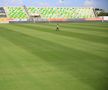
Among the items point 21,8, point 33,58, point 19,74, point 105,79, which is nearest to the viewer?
point 105,79

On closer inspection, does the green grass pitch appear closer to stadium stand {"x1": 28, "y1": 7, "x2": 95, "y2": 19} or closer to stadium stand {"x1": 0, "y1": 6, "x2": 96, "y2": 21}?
stadium stand {"x1": 0, "y1": 6, "x2": 96, "y2": 21}

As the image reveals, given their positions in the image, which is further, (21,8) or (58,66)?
(21,8)

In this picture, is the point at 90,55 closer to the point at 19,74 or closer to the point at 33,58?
the point at 33,58

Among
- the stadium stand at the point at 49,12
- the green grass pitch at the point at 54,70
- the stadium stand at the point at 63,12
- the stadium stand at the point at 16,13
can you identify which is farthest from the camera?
the stadium stand at the point at 63,12

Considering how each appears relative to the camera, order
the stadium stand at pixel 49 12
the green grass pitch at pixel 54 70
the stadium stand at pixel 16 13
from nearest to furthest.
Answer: the green grass pitch at pixel 54 70 → the stadium stand at pixel 16 13 → the stadium stand at pixel 49 12

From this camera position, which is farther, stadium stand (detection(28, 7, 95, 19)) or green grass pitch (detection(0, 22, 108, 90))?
stadium stand (detection(28, 7, 95, 19))

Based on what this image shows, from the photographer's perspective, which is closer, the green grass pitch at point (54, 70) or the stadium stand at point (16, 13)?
the green grass pitch at point (54, 70)

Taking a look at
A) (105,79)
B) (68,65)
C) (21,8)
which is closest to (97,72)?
(105,79)

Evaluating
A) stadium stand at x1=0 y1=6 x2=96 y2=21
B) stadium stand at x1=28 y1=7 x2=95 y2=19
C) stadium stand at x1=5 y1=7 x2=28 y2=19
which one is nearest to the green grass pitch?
stadium stand at x1=5 y1=7 x2=28 y2=19

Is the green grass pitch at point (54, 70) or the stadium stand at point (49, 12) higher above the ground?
the green grass pitch at point (54, 70)


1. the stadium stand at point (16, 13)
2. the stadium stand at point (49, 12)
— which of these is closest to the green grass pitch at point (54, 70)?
the stadium stand at point (16, 13)

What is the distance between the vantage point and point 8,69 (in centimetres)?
1389

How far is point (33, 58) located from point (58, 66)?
9.69ft

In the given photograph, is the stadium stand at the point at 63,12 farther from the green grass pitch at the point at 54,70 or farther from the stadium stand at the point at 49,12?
the green grass pitch at the point at 54,70
